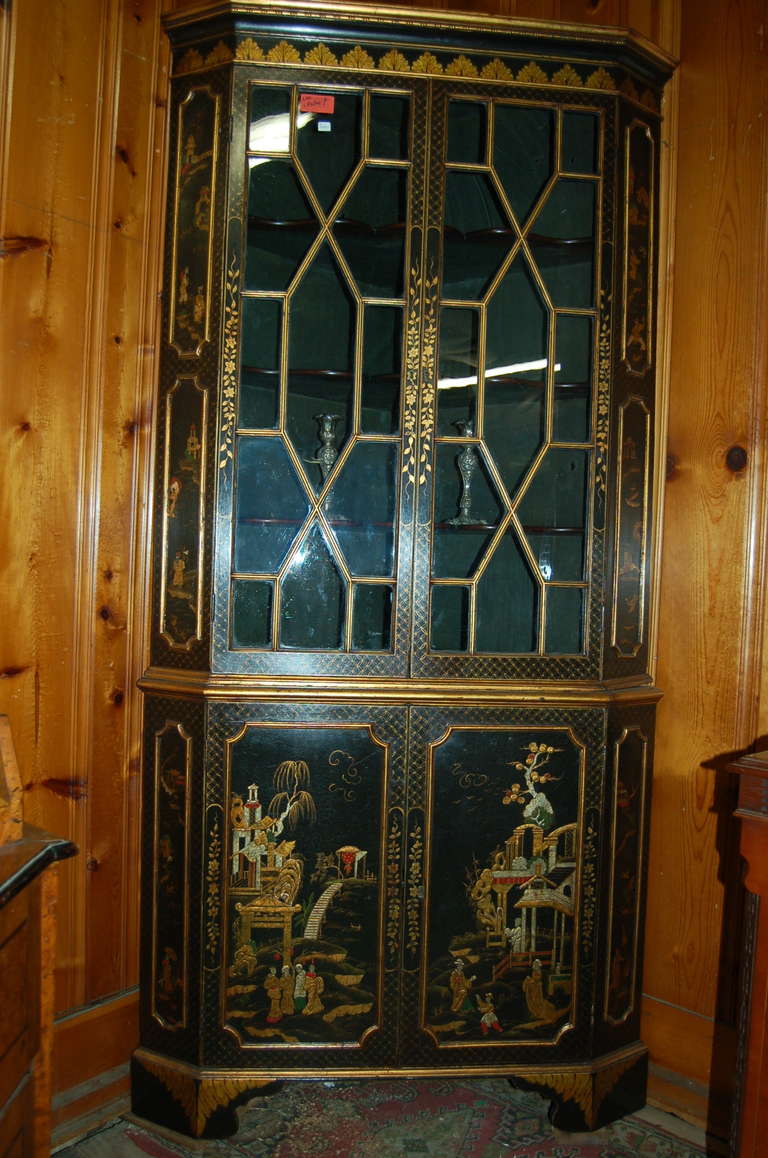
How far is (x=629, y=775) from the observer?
7.86 feet

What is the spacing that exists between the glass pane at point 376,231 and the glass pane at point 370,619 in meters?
0.74

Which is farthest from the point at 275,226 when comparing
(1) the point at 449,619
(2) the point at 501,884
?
(2) the point at 501,884

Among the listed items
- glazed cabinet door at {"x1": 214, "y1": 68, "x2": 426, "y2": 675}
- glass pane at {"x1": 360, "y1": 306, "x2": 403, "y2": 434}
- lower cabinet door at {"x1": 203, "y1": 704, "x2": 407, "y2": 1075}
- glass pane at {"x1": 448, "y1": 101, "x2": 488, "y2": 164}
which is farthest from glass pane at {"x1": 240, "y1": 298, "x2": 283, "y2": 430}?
lower cabinet door at {"x1": 203, "y1": 704, "x2": 407, "y2": 1075}

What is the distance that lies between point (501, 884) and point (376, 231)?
1.68 meters

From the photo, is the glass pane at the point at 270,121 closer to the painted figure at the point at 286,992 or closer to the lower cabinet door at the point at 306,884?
the lower cabinet door at the point at 306,884

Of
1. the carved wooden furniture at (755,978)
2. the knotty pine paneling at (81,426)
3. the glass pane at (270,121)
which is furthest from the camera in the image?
the glass pane at (270,121)

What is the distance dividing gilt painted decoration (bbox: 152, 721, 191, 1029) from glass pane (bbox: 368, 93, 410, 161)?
1.50 m

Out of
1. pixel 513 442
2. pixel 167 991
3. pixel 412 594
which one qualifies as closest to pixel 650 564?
pixel 513 442

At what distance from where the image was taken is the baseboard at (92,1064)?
2.27m

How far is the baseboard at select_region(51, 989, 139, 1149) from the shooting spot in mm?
2270

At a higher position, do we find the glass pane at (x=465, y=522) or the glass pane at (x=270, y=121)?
the glass pane at (x=270, y=121)

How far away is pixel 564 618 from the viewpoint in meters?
2.38

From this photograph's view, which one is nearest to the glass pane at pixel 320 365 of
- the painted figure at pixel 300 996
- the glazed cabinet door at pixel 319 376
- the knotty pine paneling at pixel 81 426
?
the glazed cabinet door at pixel 319 376

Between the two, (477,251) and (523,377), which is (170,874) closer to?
(523,377)
